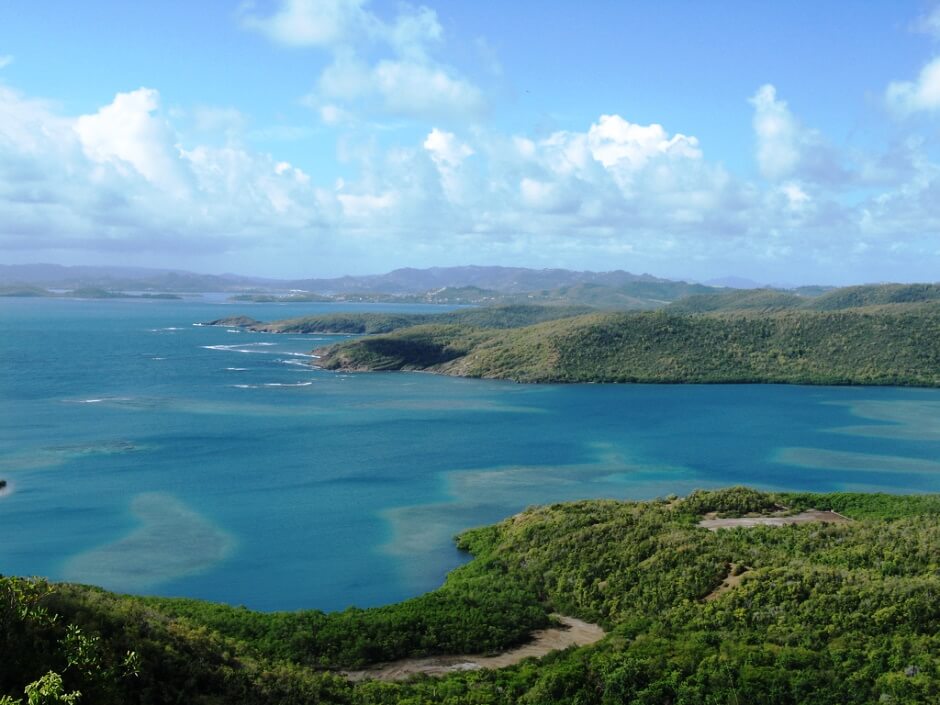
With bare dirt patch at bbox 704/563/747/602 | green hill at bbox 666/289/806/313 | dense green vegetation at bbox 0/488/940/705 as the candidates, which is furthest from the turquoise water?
green hill at bbox 666/289/806/313

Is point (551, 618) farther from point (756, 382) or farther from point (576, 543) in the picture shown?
point (756, 382)

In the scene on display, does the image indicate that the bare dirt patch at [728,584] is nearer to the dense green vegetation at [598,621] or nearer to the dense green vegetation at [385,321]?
the dense green vegetation at [598,621]

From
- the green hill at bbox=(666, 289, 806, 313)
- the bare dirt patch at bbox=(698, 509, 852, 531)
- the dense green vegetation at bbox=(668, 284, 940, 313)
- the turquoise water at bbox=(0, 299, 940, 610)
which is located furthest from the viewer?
the green hill at bbox=(666, 289, 806, 313)

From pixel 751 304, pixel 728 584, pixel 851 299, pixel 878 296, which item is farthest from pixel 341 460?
pixel 751 304

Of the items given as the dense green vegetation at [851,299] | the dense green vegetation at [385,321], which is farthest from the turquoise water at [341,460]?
the dense green vegetation at [851,299]

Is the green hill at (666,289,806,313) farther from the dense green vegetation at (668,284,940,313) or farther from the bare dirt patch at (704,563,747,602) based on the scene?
the bare dirt patch at (704,563,747,602)

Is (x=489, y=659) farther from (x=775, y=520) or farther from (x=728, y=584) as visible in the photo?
(x=775, y=520)

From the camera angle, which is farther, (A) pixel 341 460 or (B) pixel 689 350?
(B) pixel 689 350
